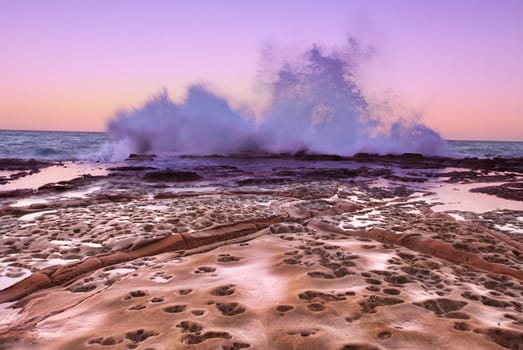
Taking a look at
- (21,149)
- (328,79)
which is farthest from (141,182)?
(21,149)

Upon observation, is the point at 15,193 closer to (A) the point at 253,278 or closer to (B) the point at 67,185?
(B) the point at 67,185

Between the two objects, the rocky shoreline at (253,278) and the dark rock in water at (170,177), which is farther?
the dark rock in water at (170,177)

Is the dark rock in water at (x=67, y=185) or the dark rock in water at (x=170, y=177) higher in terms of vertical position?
the dark rock in water at (x=170, y=177)

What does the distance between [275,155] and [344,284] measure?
22185 mm

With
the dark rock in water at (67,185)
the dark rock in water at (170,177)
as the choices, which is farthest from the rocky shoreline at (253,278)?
the dark rock in water at (170,177)

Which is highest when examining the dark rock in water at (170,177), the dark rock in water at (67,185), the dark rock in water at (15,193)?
the dark rock in water at (170,177)

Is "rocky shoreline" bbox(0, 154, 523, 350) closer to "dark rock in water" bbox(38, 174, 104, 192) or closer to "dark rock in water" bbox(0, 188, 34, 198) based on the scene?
"dark rock in water" bbox(0, 188, 34, 198)

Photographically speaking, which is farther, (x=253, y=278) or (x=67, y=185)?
(x=67, y=185)

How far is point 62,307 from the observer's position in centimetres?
309

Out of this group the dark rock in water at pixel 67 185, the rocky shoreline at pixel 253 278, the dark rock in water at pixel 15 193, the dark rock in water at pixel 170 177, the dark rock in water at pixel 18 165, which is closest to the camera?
the rocky shoreline at pixel 253 278

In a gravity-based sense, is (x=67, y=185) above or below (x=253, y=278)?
below

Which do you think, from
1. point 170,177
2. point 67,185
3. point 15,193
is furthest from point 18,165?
point 15,193

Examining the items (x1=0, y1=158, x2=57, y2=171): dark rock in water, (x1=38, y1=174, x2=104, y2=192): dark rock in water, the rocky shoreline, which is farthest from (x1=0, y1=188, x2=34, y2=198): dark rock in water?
(x1=0, y1=158, x2=57, y2=171): dark rock in water

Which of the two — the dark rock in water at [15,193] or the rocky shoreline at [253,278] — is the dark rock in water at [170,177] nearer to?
the dark rock in water at [15,193]
